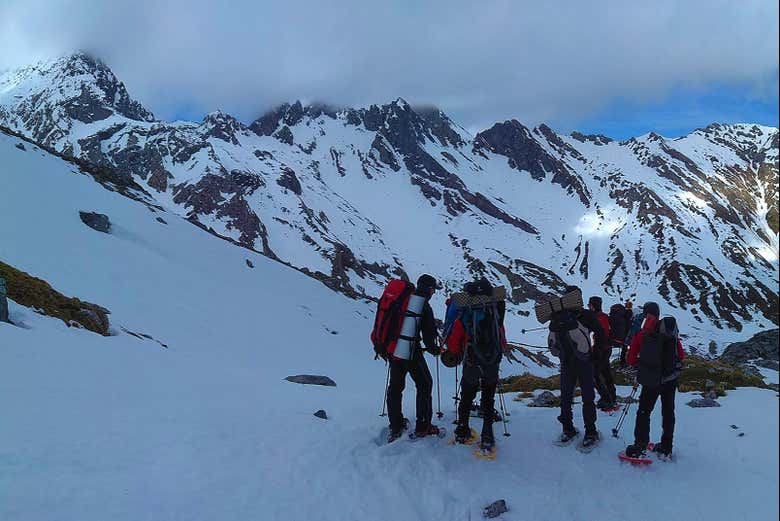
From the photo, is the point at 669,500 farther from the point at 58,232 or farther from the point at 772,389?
the point at 58,232

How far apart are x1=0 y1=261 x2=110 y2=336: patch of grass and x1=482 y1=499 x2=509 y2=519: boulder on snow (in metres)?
13.2

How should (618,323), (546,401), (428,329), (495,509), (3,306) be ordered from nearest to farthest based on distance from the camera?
1. (495,509)
2. (428,329)
3. (3,306)
4. (546,401)
5. (618,323)

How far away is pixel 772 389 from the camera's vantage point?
15.1 m

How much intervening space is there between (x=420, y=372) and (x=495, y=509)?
9.06 feet

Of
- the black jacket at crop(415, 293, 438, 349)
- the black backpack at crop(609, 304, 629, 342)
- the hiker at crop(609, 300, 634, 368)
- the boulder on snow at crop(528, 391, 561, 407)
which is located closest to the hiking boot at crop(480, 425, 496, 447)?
the black jacket at crop(415, 293, 438, 349)

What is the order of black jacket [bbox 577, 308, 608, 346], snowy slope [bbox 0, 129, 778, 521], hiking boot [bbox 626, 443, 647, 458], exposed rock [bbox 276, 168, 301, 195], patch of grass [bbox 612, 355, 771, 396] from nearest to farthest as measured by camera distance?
1. snowy slope [bbox 0, 129, 778, 521]
2. hiking boot [bbox 626, 443, 647, 458]
3. black jacket [bbox 577, 308, 608, 346]
4. patch of grass [bbox 612, 355, 771, 396]
5. exposed rock [bbox 276, 168, 301, 195]

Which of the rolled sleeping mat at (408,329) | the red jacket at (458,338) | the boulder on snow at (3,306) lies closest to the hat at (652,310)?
the red jacket at (458,338)

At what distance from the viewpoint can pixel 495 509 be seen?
7.35m

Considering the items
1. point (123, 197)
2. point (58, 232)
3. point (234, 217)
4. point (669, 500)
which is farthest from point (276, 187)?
point (669, 500)

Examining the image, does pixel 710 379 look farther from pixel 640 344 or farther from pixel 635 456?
pixel 635 456

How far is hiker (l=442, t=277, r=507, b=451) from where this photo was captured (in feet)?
29.5

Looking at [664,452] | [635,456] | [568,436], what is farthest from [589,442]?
[664,452]

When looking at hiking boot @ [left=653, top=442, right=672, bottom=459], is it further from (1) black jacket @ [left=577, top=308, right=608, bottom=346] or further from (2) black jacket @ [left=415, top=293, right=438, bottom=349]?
(2) black jacket @ [left=415, top=293, right=438, bottom=349]

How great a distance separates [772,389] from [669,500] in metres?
10.5
